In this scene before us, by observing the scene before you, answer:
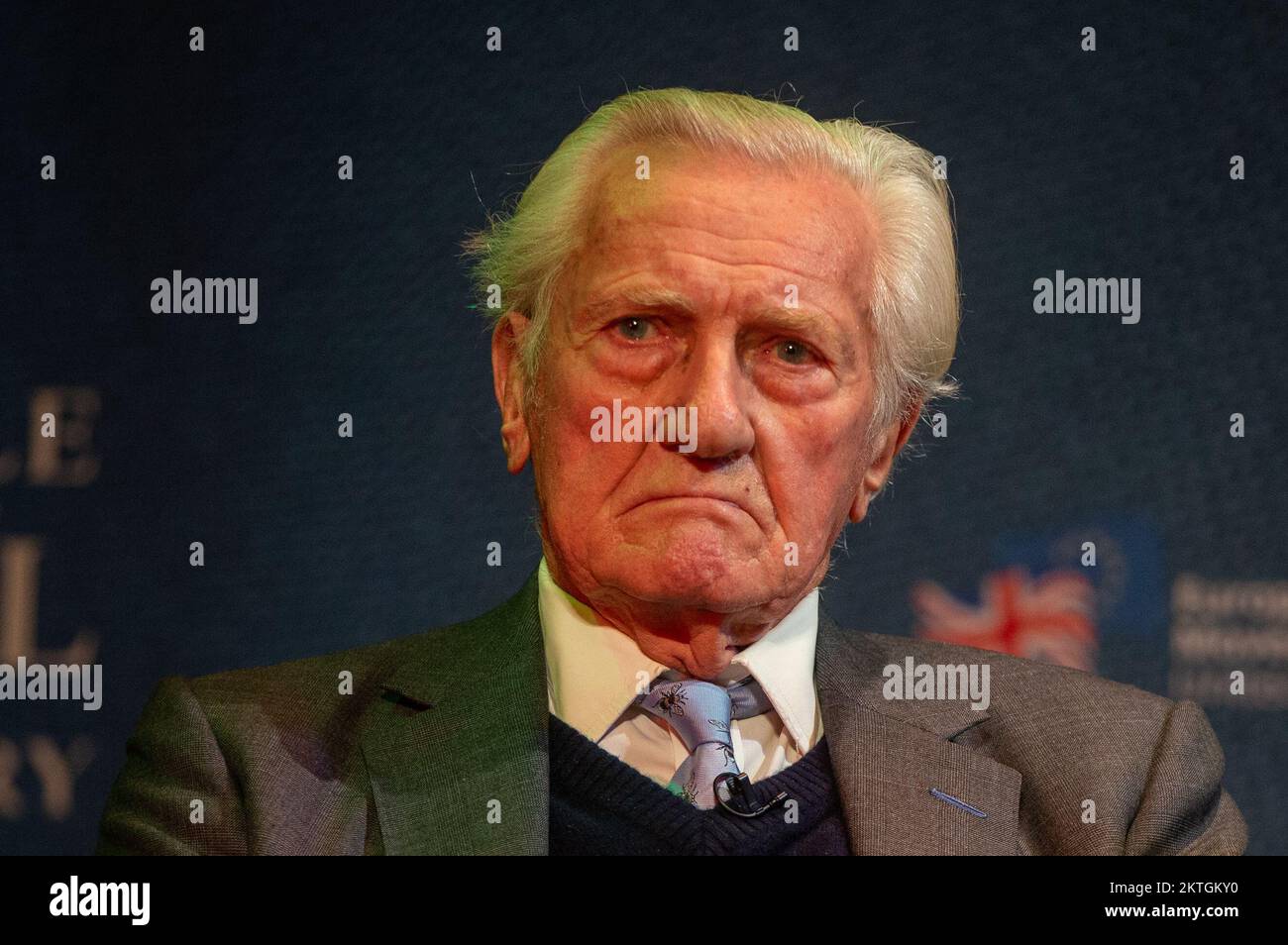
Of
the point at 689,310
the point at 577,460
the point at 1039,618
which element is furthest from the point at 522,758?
the point at 1039,618

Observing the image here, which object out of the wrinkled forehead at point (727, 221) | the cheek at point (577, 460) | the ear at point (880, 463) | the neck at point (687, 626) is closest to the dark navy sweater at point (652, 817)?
the neck at point (687, 626)

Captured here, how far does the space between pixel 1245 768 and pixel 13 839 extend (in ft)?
6.06

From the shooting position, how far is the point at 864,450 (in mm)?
2367

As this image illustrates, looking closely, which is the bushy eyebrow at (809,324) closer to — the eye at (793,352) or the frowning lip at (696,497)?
the eye at (793,352)

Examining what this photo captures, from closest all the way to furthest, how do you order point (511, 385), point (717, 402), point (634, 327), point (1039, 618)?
point (717, 402) → point (634, 327) → point (511, 385) → point (1039, 618)

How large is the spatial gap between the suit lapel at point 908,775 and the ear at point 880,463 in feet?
0.73

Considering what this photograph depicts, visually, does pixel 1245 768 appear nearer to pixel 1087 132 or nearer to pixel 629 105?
pixel 1087 132

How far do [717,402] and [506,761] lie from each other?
54cm

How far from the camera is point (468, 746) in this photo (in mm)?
2172

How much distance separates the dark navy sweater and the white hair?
54 centimetres

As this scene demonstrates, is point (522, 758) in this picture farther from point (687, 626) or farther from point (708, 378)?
point (708, 378)

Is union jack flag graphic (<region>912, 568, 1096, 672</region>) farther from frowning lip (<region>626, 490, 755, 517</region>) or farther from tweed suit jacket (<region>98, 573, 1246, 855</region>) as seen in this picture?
frowning lip (<region>626, 490, 755, 517</region>)

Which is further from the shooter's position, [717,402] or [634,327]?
[634,327]

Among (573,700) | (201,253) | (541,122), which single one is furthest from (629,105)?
(573,700)
